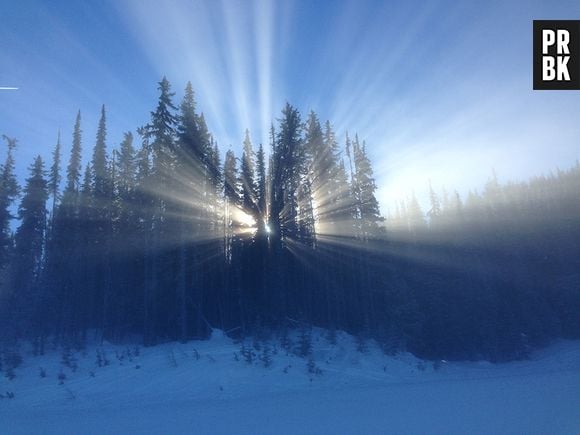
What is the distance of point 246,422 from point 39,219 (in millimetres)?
36301

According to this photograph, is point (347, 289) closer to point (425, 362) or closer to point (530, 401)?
point (425, 362)

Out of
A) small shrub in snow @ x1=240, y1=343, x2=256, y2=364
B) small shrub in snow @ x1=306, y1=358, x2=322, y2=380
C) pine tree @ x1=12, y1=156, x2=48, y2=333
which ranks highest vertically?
pine tree @ x1=12, y1=156, x2=48, y2=333

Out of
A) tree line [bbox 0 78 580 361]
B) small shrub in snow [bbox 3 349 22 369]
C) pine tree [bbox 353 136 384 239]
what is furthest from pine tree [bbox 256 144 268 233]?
small shrub in snow [bbox 3 349 22 369]

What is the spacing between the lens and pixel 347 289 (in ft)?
121

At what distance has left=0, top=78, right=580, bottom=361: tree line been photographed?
29.7 meters

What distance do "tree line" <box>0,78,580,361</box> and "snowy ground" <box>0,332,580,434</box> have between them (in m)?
4.89

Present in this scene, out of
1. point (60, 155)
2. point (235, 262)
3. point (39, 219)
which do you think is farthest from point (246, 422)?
point (60, 155)

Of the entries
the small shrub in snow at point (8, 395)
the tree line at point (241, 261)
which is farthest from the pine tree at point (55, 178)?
the small shrub in snow at point (8, 395)

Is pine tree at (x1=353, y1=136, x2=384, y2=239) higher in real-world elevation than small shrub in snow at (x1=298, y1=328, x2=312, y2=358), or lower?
higher

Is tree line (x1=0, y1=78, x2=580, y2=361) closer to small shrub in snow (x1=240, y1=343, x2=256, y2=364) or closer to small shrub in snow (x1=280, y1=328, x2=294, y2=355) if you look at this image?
small shrub in snow (x1=280, y1=328, x2=294, y2=355)

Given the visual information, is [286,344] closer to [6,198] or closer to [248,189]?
[248,189]

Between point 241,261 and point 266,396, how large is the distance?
19.2 m

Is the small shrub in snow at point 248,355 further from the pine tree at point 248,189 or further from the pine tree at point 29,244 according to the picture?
the pine tree at point 29,244

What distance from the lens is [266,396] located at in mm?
15703
